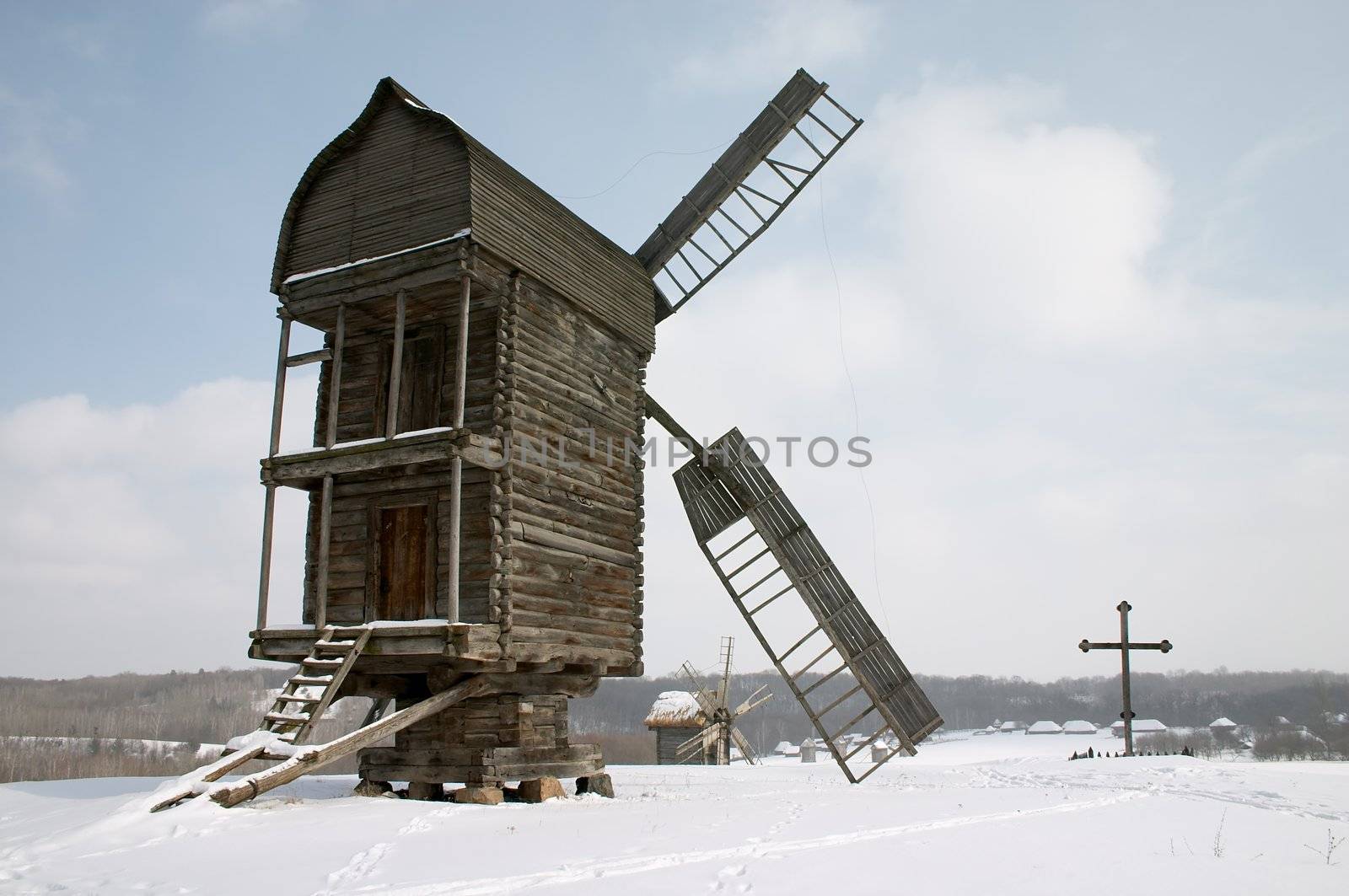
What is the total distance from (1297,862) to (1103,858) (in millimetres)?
1719

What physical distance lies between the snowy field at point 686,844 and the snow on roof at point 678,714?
24.0 metres

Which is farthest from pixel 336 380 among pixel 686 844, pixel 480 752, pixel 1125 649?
pixel 1125 649

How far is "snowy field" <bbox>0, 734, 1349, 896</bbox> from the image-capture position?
7043 mm

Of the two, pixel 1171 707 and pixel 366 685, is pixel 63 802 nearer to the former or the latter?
pixel 366 685

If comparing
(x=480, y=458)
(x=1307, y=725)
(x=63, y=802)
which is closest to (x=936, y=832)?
(x=480, y=458)

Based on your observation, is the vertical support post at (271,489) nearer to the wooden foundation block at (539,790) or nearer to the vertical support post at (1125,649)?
the wooden foundation block at (539,790)

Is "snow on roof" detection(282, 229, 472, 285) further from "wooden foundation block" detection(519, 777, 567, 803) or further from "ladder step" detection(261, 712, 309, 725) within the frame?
"wooden foundation block" detection(519, 777, 567, 803)

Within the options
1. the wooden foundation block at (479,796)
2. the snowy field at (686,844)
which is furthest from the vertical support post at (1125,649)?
the wooden foundation block at (479,796)

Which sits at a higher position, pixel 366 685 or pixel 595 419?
pixel 595 419

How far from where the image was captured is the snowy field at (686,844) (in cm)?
704

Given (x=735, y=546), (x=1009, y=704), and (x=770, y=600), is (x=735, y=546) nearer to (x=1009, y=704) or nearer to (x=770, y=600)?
(x=770, y=600)

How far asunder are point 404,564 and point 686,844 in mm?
6828

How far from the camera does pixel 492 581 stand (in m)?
13.2

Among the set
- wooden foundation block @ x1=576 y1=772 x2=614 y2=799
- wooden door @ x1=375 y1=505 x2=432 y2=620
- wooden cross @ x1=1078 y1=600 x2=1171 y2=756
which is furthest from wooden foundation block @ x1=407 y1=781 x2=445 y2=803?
wooden cross @ x1=1078 y1=600 x2=1171 y2=756
